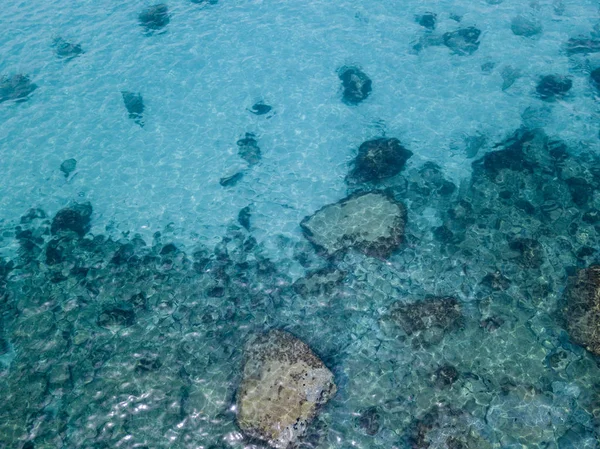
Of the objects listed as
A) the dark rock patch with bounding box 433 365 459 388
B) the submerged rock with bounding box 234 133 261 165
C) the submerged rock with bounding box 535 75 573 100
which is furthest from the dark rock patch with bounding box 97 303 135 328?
the submerged rock with bounding box 535 75 573 100

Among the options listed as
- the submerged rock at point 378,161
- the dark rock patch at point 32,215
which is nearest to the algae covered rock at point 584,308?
the submerged rock at point 378,161

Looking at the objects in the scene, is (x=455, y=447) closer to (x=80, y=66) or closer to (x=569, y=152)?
(x=569, y=152)

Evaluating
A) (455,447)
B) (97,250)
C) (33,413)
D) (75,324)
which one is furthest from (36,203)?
(455,447)

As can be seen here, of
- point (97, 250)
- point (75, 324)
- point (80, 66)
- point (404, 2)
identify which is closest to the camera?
point (75, 324)

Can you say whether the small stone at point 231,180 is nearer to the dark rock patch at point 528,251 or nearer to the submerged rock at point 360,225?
the submerged rock at point 360,225

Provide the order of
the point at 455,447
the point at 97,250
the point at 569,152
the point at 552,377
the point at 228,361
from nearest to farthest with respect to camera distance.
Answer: the point at 455,447 < the point at 552,377 < the point at 228,361 < the point at 97,250 < the point at 569,152

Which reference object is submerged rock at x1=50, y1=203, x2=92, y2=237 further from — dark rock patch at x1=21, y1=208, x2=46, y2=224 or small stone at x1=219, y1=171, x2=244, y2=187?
small stone at x1=219, y1=171, x2=244, y2=187

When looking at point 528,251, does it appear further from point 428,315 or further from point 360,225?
point 360,225
